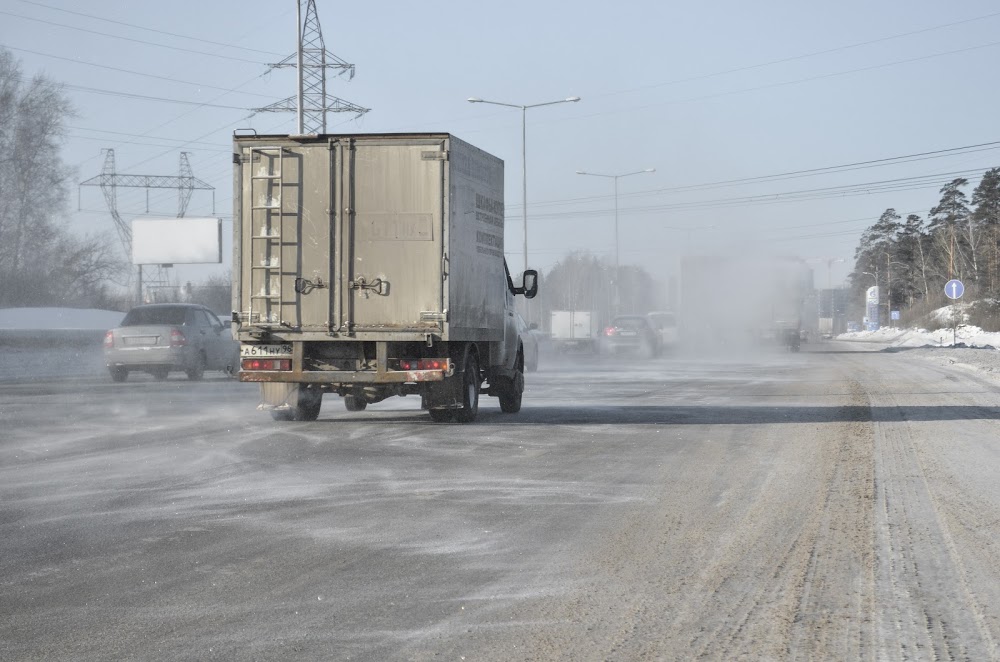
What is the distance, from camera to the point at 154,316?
23.3 meters

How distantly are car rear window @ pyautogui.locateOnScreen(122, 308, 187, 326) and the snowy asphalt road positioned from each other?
29.7 feet

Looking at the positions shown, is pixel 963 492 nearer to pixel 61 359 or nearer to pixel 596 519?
pixel 596 519

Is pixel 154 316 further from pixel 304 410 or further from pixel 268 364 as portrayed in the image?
pixel 268 364

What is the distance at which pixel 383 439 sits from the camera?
12586 millimetres

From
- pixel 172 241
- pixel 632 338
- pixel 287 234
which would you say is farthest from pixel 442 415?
pixel 172 241

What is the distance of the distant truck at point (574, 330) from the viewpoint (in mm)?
54094

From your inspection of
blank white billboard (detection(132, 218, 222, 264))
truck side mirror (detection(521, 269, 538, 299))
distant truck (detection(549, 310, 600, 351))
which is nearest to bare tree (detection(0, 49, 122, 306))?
blank white billboard (detection(132, 218, 222, 264))

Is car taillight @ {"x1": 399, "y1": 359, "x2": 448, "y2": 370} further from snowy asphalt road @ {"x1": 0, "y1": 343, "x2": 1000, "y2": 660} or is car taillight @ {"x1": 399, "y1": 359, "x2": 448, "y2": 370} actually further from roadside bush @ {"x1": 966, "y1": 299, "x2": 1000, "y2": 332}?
roadside bush @ {"x1": 966, "y1": 299, "x2": 1000, "y2": 332}

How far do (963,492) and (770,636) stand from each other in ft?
15.6

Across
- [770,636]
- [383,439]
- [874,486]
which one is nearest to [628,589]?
[770,636]

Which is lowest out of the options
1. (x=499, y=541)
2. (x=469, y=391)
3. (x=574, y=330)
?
(x=499, y=541)

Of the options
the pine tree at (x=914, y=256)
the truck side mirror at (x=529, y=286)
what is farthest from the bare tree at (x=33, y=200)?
the pine tree at (x=914, y=256)

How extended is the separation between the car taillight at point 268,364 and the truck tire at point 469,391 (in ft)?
6.93

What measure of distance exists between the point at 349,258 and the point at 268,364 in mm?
1541
